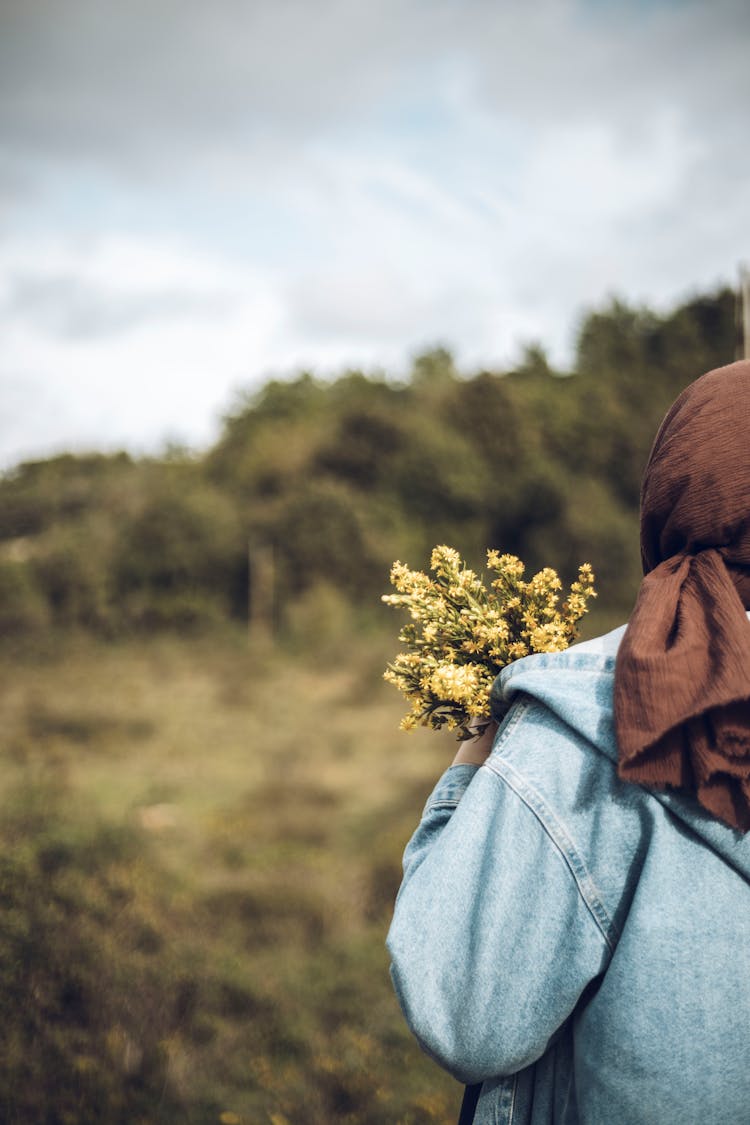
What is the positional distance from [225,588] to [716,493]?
67.6 feet

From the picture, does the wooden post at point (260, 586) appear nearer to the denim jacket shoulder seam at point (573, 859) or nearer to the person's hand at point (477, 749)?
the person's hand at point (477, 749)

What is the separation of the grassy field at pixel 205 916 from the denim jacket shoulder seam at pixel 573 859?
287 cm

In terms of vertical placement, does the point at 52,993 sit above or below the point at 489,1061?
below

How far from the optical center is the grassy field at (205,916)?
3.66 meters

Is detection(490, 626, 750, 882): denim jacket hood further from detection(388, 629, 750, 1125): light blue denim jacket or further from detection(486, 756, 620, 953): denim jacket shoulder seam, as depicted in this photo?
detection(486, 756, 620, 953): denim jacket shoulder seam

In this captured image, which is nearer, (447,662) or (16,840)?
(447,662)

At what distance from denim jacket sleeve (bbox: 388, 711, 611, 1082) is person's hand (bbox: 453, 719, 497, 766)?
0.23 meters

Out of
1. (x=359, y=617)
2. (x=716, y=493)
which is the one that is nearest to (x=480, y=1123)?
(x=716, y=493)

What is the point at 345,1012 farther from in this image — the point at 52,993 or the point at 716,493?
the point at 716,493

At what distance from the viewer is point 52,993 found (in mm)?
3584

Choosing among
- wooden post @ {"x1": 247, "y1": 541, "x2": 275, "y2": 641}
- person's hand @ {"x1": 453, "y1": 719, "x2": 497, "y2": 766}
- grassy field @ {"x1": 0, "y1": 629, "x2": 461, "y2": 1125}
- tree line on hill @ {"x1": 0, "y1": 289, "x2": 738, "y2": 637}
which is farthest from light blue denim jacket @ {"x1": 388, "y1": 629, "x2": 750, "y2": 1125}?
wooden post @ {"x1": 247, "y1": 541, "x2": 275, "y2": 641}

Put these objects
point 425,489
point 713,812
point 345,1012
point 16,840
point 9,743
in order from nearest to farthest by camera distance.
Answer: point 713,812, point 16,840, point 345,1012, point 9,743, point 425,489

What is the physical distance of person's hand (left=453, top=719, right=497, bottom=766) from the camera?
1.31 m

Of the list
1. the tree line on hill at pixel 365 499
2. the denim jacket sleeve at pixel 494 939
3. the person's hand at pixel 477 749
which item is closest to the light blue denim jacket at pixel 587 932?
the denim jacket sleeve at pixel 494 939
